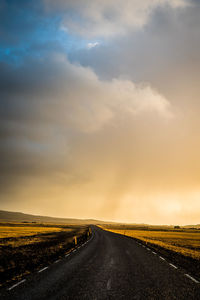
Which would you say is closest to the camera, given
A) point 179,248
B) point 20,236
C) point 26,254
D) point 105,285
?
point 105,285

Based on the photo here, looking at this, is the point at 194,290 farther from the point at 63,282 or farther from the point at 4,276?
the point at 4,276

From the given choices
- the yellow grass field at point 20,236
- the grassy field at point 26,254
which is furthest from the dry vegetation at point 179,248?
the yellow grass field at point 20,236

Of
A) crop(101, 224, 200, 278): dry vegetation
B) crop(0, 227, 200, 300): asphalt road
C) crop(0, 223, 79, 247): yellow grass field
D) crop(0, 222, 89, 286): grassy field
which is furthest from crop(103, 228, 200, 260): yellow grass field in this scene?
crop(0, 223, 79, 247): yellow grass field

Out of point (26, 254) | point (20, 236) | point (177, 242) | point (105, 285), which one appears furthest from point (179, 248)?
point (20, 236)

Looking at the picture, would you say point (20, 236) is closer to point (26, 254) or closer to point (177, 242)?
point (26, 254)

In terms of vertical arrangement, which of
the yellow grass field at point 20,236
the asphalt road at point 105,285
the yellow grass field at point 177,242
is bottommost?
the yellow grass field at point 20,236

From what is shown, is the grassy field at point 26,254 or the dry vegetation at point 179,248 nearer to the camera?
the grassy field at point 26,254

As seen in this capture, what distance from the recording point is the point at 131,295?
6.77 meters

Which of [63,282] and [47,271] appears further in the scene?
[47,271]

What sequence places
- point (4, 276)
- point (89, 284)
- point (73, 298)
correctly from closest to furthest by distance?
point (73, 298) < point (89, 284) < point (4, 276)

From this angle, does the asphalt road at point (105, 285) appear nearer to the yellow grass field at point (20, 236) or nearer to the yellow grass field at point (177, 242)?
the yellow grass field at point (177, 242)

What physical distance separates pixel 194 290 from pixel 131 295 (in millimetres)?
2320

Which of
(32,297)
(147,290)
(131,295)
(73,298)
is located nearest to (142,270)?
(147,290)

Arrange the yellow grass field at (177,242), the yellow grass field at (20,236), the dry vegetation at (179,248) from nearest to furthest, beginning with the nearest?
the dry vegetation at (179,248)
the yellow grass field at (177,242)
the yellow grass field at (20,236)
